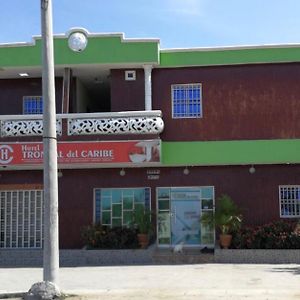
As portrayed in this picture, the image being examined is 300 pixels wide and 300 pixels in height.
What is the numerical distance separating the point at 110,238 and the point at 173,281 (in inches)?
225

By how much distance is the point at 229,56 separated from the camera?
1988cm

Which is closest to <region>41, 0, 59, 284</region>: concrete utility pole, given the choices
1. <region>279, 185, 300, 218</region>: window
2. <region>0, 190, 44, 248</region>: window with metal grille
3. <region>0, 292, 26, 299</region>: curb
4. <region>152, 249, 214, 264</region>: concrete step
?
<region>0, 292, 26, 299</region>: curb

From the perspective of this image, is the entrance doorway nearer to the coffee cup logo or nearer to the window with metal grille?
the window with metal grille

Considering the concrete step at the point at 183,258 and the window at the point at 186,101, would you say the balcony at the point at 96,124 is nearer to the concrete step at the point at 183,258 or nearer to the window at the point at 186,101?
the window at the point at 186,101

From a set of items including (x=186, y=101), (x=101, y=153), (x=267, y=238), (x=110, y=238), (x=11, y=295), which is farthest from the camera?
(x=186, y=101)

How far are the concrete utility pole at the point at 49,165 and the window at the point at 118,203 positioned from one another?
8.78m

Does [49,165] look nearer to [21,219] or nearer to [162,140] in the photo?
[162,140]

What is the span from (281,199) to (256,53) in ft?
16.8

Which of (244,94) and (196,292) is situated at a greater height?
(244,94)

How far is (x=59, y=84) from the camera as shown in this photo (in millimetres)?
21453

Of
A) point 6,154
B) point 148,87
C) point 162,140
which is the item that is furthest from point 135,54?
point 6,154

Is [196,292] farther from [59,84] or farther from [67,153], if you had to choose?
[59,84]

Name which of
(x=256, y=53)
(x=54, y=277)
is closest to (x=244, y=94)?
(x=256, y=53)

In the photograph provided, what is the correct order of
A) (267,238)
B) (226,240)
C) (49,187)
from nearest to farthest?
1. (49,187)
2. (267,238)
3. (226,240)
